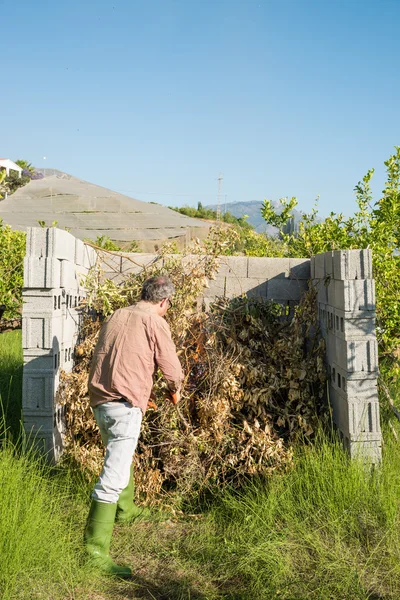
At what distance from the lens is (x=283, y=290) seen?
6.20 metres

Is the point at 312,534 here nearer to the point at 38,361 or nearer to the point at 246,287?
the point at 38,361

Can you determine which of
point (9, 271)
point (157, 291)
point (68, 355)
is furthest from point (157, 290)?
point (9, 271)

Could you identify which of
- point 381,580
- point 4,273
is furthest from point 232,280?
point 4,273

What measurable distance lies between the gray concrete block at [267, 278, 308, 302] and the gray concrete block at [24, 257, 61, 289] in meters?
2.38

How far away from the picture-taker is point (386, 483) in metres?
4.17

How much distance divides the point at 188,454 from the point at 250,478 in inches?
23.3

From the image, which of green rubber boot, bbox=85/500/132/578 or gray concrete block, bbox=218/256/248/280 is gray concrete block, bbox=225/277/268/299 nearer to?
gray concrete block, bbox=218/256/248/280

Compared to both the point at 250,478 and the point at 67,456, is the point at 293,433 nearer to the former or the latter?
the point at 250,478

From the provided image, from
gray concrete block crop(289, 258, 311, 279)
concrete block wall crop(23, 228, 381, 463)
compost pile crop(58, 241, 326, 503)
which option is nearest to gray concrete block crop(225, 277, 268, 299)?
compost pile crop(58, 241, 326, 503)

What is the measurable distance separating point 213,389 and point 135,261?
1.75 m

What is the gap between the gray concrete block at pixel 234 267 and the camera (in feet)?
20.3

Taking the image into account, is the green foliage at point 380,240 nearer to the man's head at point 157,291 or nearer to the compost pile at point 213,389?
the compost pile at point 213,389

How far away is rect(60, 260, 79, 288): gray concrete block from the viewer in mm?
5039

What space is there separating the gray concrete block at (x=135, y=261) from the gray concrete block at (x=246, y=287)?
838mm
